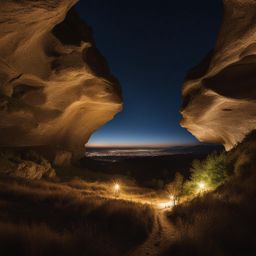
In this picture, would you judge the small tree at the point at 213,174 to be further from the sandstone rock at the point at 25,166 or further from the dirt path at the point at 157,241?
the sandstone rock at the point at 25,166

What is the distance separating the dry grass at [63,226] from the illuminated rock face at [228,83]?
872cm

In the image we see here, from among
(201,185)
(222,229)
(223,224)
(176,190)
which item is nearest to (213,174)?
(201,185)

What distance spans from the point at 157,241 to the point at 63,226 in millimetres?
2754

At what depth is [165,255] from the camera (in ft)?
21.8

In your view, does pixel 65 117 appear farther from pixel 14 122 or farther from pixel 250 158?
pixel 250 158

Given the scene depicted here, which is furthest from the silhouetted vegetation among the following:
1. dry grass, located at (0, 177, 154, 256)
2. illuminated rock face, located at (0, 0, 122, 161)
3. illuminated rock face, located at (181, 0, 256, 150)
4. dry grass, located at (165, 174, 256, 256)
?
illuminated rock face, located at (0, 0, 122, 161)

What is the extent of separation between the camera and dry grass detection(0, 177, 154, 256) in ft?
18.6

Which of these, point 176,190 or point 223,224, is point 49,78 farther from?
point 223,224

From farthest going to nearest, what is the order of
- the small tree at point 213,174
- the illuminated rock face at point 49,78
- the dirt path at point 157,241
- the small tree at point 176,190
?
the small tree at point 176,190 → the small tree at point 213,174 → the illuminated rock face at point 49,78 → the dirt path at point 157,241

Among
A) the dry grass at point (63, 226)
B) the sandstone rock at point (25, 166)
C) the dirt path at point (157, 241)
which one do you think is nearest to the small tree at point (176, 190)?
the dirt path at point (157, 241)

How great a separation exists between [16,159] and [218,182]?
16.9 metres

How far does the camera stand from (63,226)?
25.3 ft

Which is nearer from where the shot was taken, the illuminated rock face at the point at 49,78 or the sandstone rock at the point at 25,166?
the illuminated rock face at the point at 49,78

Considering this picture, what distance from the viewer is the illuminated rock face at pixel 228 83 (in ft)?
36.7
